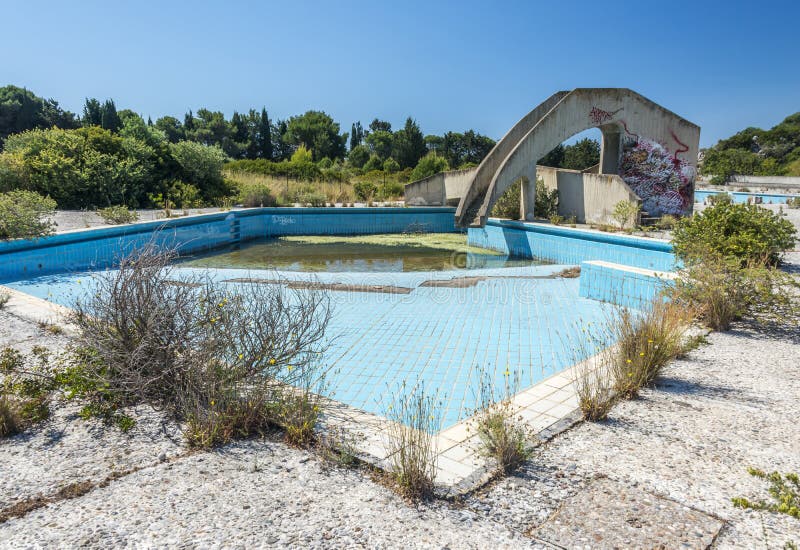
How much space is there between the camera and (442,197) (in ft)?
55.4

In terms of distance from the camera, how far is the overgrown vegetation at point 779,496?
2.04 metres

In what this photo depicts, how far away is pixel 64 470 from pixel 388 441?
5.14ft

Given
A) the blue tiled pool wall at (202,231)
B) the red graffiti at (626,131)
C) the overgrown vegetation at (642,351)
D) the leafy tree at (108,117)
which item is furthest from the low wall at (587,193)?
the leafy tree at (108,117)

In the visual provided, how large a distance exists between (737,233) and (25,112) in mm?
52451

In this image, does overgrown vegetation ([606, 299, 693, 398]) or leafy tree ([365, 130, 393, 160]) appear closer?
overgrown vegetation ([606, 299, 693, 398])

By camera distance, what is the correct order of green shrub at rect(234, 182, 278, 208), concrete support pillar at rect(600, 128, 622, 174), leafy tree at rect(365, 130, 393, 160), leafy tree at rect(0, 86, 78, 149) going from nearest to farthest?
concrete support pillar at rect(600, 128, 622, 174) < green shrub at rect(234, 182, 278, 208) < leafy tree at rect(0, 86, 78, 149) < leafy tree at rect(365, 130, 393, 160)

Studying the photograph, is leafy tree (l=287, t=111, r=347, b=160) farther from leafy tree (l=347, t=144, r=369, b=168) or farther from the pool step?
the pool step

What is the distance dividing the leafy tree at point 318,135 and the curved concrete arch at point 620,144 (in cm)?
3296

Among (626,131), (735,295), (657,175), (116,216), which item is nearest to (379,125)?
(626,131)

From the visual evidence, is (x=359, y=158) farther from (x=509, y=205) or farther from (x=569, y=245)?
(x=569, y=245)

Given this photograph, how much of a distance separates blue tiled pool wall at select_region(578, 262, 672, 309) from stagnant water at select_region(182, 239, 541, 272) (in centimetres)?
404

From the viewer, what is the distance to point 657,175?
12.7m

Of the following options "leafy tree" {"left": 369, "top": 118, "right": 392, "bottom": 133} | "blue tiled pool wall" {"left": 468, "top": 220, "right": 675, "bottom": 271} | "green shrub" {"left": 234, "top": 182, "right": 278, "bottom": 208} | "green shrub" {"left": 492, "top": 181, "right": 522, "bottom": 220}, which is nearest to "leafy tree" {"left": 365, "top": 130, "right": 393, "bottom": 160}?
"leafy tree" {"left": 369, "top": 118, "right": 392, "bottom": 133}

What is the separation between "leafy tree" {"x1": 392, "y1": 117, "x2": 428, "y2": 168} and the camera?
128 feet
